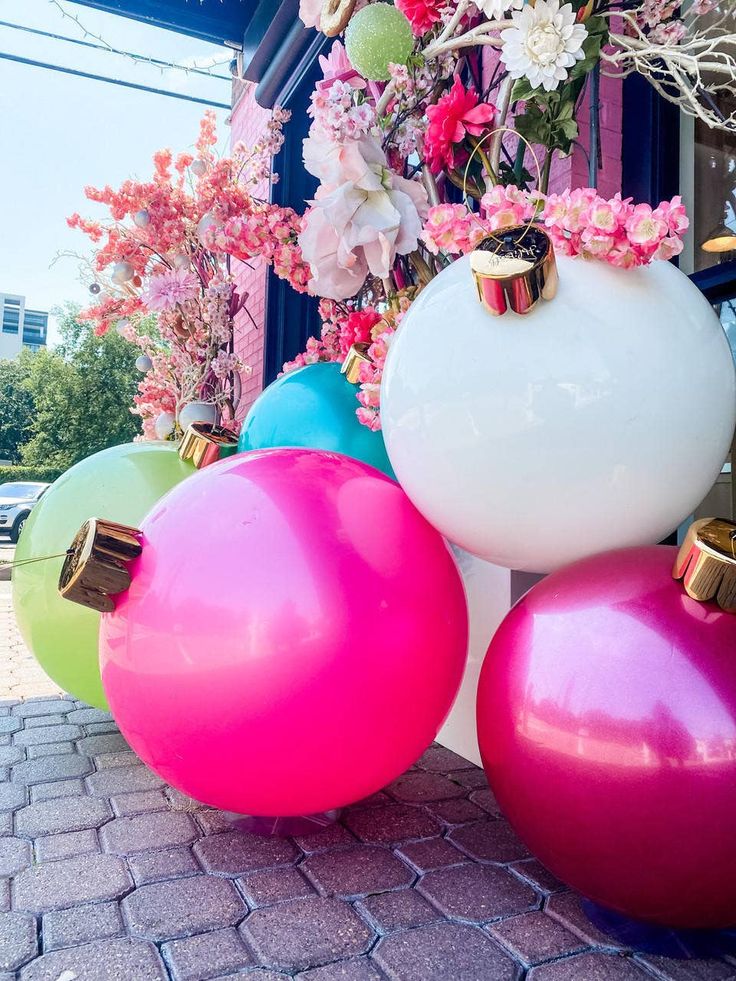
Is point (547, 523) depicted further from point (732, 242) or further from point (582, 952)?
point (732, 242)

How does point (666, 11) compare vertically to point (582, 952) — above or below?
above

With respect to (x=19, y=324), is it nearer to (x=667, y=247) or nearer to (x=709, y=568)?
(x=667, y=247)

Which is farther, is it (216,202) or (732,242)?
(216,202)

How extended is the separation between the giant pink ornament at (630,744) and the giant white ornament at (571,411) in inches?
6.3

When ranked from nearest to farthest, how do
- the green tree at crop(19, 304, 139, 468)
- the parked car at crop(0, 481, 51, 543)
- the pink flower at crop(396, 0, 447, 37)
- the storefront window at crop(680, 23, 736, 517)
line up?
the pink flower at crop(396, 0, 447, 37), the storefront window at crop(680, 23, 736, 517), the parked car at crop(0, 481, 51, 543), the green tree at crop(19, 304, 139, 468)

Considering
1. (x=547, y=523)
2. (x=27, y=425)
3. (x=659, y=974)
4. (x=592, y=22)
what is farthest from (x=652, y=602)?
(x=27, y=425)

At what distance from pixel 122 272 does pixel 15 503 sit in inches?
447

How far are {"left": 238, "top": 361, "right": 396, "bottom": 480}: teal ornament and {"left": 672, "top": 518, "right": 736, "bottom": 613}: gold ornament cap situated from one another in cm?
120

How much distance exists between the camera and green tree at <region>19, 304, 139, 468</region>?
2941 centimetres

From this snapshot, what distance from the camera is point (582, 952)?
4.53ft

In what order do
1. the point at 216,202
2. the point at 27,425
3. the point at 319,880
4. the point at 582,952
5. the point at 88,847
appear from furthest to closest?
the point at 27,425
the point at 216,202
the point at 88,847
the point at 319,880
the point at 582,952

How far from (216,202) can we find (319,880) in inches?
121

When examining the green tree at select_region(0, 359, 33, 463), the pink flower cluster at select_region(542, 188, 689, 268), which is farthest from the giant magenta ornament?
the green tree at select_region(0, 359, 33, 463)

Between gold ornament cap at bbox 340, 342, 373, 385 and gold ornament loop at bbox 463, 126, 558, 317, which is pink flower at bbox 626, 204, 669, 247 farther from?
gold ornament cap at bbox 340, 342, 373, 385
